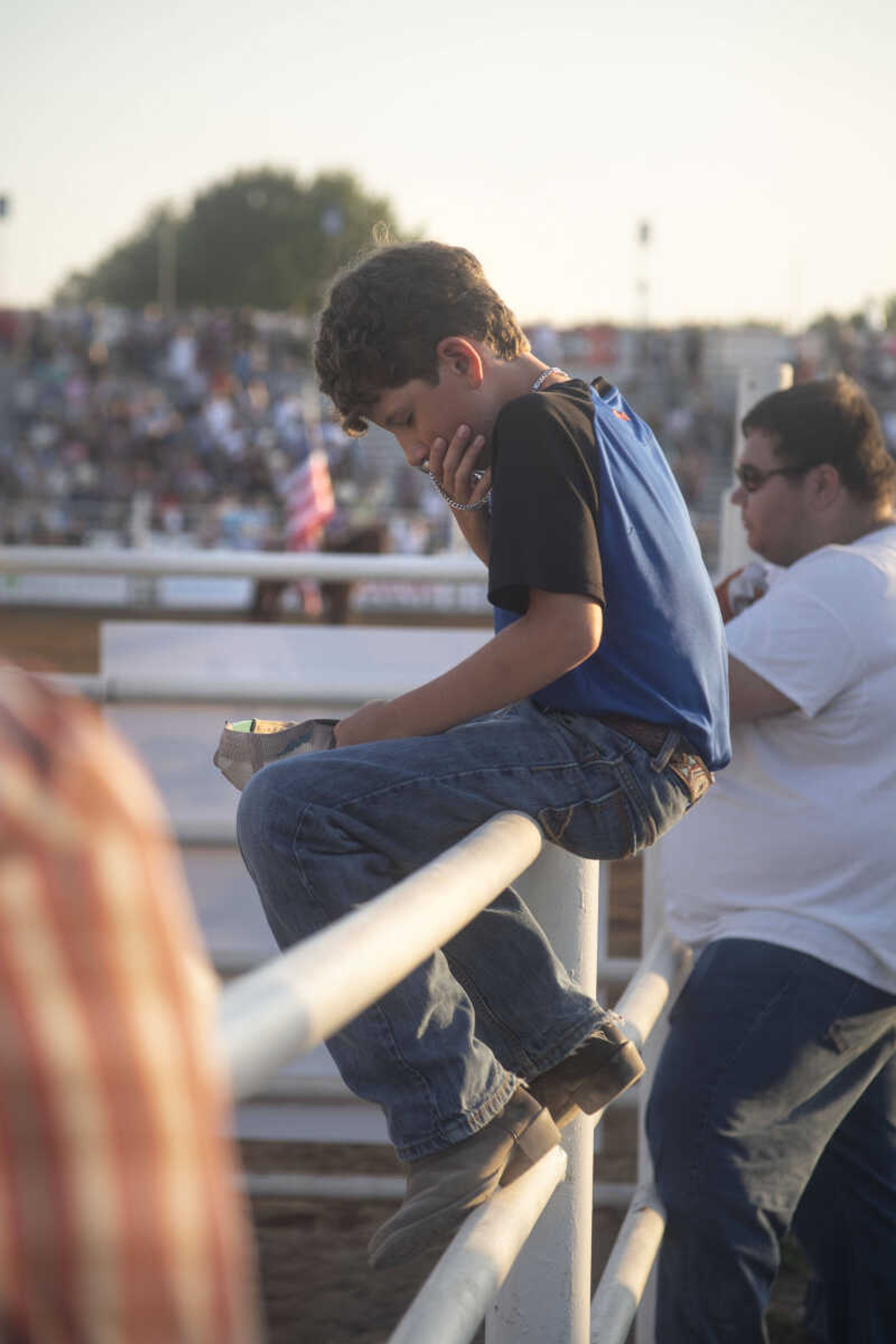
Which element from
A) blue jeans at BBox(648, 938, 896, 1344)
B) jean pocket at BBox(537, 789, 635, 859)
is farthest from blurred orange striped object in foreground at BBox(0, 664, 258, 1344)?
blue jeans at BBox(648, 938, 896, 1344)

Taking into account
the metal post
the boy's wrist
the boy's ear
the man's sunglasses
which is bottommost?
the metal post

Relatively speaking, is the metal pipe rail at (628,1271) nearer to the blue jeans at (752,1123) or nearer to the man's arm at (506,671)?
the blue jeans at (752,1123)

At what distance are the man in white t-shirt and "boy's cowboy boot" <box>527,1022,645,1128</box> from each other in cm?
68

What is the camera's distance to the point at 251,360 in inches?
1411

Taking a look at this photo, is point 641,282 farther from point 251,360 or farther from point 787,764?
point 787,764

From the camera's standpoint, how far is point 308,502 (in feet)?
48.9

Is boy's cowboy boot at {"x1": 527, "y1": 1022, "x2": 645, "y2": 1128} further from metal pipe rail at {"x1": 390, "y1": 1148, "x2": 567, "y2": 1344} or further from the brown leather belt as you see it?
the brown leather belt

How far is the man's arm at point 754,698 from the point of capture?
2334 millimetres

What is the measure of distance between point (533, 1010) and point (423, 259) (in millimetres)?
944

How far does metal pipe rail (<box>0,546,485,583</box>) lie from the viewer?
3324mm

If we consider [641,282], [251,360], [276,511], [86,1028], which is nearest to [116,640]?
[86,1028]

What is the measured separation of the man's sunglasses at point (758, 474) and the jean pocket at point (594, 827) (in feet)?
3.68

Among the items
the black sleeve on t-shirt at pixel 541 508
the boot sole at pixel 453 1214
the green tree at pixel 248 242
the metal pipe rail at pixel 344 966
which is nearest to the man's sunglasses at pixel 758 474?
the black sleeve on t-shirt at pixel 541 508

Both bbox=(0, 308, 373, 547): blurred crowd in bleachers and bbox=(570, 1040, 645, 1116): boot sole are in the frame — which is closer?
bbox=(570, 1040, 645, 1116): boot sole
